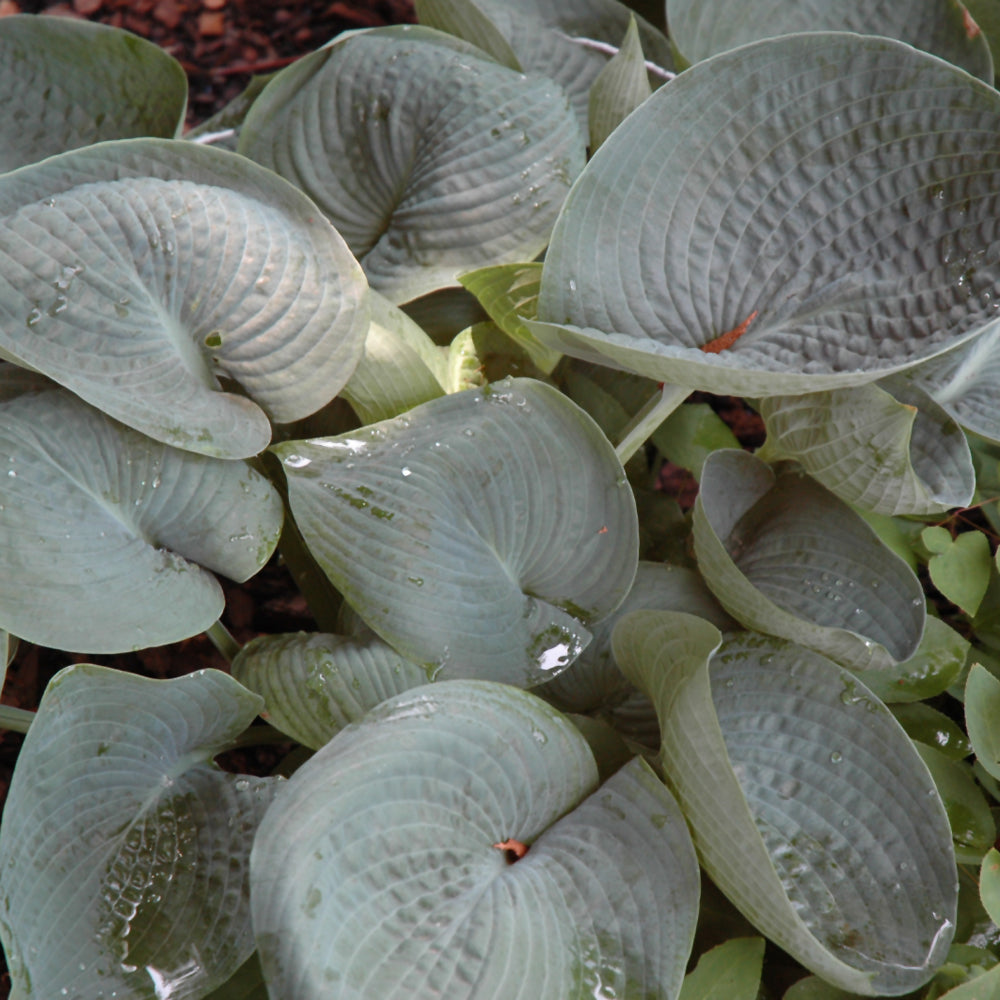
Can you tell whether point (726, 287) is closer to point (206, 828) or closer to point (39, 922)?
point (206, 828)

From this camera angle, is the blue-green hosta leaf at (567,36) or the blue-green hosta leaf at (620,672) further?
the blue-green hosta leaf at (567,36)

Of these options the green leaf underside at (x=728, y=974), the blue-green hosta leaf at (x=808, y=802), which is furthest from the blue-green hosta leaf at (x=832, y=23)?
the green leaf underside at (x=728, y=974)

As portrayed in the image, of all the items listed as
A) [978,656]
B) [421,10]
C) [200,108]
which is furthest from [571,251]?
[200,108]

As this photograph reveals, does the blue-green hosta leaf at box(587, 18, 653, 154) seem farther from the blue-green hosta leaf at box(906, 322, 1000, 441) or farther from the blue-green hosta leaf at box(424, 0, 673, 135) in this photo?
the blue-green hosta leaf at box(906, 322, 1000, 441)

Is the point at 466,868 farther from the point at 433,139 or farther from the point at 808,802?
the point at 433,139


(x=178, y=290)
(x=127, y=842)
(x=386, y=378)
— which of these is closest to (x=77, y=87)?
(x=178, y=290)

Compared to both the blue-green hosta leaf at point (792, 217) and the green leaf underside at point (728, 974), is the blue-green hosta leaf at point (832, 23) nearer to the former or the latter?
the blue-green hosta leaf at point (792, 217)
